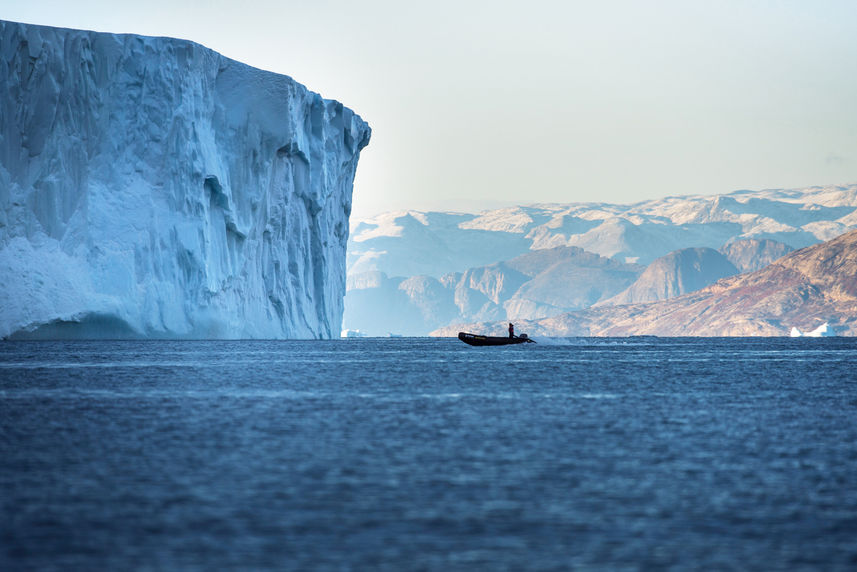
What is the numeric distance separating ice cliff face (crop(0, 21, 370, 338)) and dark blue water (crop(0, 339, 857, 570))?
98.9ft

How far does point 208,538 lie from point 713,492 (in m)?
6.86

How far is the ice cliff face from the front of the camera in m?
60.7

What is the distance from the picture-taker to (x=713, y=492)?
14.7m

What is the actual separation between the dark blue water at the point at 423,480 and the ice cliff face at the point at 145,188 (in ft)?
98.9

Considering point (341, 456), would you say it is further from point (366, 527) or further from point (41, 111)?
point (41, 111)

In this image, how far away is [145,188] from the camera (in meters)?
66.1

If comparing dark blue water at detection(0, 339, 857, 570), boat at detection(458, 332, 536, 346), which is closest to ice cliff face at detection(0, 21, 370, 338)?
boat at detection(458, 332, 536, 346)

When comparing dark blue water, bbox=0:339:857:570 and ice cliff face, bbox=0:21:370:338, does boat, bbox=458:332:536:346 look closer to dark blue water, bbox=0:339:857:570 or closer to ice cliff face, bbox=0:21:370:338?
ice cliff face, bbox=0:21:370:338

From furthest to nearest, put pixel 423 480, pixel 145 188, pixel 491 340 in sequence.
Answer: pixel 491 340
pixel 145 188
pixel 423 480

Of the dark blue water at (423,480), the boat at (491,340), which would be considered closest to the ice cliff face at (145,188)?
the boat at (491,340)

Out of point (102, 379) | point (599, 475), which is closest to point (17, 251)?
point (102, 379)

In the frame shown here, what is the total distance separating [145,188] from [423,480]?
53862mm

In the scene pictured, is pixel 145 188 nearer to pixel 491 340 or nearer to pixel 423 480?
pixel 491 340

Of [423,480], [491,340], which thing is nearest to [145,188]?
[491,340]
